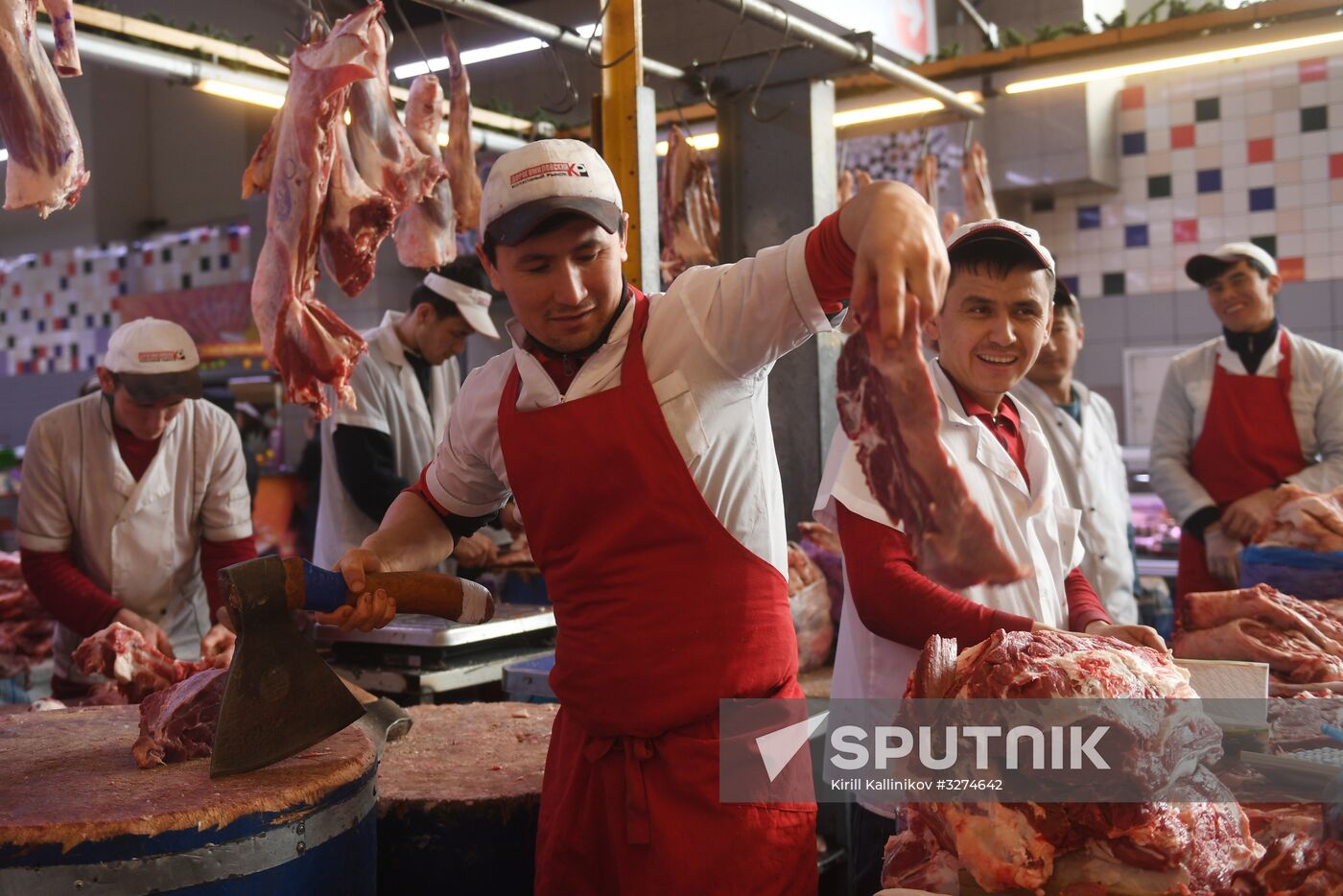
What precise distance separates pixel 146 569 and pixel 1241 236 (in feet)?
24.8

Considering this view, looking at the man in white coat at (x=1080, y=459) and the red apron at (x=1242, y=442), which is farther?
the red apron at (x=1242, y=442)

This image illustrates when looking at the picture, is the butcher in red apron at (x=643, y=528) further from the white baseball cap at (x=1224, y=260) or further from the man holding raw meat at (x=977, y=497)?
the white baseball cap at (x=1224, y=260)

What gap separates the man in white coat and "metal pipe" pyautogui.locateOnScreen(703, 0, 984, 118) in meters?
1.16

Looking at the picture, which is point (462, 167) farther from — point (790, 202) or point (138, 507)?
point (138, 507)

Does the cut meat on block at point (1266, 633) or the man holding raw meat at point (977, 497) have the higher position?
the man holding raw meat at point (977, 497)

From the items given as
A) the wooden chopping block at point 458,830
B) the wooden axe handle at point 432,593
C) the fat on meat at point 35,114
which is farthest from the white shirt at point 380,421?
the wooden axe handle at point 432,593

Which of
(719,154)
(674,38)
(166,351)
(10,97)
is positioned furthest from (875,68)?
(674,38)

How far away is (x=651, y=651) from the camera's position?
2074 mm

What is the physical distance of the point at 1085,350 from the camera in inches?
353

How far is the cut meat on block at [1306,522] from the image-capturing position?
3.20m

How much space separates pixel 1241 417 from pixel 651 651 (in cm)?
381

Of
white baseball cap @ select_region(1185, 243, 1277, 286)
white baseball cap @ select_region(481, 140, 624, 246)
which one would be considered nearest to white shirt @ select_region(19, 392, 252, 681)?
white baseball cap @ select_region(481, 140, 624, 246)

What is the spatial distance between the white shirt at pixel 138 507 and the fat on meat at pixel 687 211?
6.59 ft

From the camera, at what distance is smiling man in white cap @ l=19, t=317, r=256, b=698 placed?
151 inches
